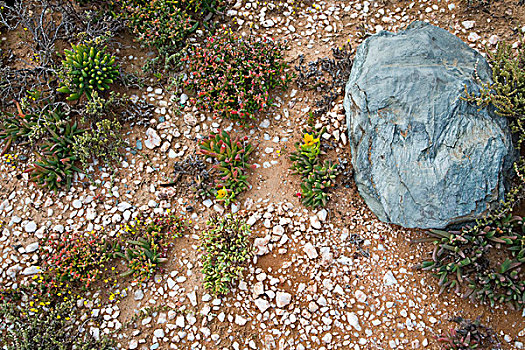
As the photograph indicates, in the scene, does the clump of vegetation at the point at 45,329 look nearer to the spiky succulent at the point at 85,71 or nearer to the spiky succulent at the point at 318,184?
the spiky succulent at the point at 85,71

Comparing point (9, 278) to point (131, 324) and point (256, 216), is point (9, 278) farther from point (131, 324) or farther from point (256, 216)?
point (256, 216)

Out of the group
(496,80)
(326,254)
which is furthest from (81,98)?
(496,80)

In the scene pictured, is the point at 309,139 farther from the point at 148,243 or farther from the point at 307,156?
the point at 148,243

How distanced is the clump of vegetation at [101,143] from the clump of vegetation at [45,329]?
201 cm

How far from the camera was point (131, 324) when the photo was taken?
5160 mm

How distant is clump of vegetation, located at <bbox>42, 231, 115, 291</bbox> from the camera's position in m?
5.24

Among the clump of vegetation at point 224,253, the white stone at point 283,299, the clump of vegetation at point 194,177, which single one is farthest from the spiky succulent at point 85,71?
the white stone at point 283,299

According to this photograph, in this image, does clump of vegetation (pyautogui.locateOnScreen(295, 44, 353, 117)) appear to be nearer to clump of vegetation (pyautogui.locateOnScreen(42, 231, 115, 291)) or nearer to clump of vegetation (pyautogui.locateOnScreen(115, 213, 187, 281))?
clump of vegetation (pyautogui.locateOnScreen(115, 213, 187, 281))

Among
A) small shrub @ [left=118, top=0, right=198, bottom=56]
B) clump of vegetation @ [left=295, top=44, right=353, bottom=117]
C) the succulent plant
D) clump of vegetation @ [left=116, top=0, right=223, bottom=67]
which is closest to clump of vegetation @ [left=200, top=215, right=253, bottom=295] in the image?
the succulent plant

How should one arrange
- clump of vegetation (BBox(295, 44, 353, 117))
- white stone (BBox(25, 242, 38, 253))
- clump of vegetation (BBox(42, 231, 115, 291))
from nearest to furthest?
1. clump of vegetation (BBox(42, 231, 115, 291))
2. white stone (BBox(25, 242, 38, 253))
3. clump of vegetation (BBox(295, 44, 353, 117))

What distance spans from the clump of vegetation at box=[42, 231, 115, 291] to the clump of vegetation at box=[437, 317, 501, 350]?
437 centimetres

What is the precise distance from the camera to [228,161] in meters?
5.67

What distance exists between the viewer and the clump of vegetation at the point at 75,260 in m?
5.24

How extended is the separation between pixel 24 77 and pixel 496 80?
668 cm
